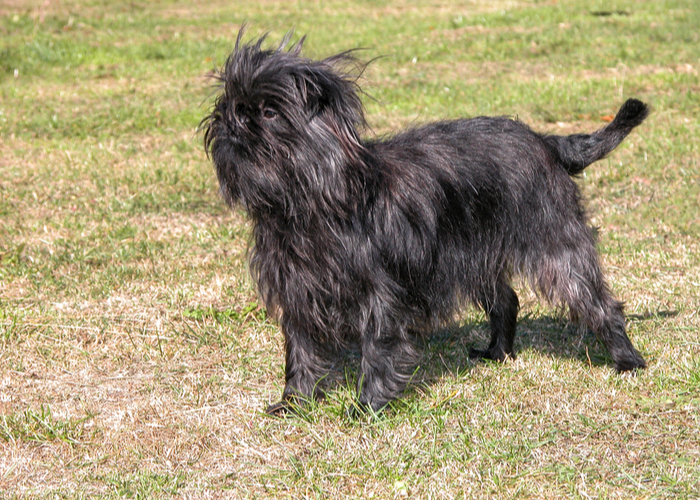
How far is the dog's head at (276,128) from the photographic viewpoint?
344cm

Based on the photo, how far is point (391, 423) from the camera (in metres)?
4.01

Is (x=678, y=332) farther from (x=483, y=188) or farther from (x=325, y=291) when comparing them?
(x=325, y=291)

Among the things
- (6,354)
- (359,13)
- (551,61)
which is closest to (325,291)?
(6,354)

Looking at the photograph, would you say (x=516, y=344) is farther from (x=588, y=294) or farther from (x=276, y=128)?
(x=276, y=128)

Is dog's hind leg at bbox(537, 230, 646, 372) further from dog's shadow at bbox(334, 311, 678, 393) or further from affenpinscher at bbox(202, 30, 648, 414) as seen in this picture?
dog's shadow at bbox(334, 311, 678, 393)

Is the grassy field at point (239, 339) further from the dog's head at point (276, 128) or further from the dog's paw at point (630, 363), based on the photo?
the dog's head at point (276, 128)

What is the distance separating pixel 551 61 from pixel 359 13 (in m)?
5.66

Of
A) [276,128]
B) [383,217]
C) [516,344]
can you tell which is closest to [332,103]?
[276,128]

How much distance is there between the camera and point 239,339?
5.10 meters

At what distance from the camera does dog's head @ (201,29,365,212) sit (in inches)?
135

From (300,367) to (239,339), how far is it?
3.45ft

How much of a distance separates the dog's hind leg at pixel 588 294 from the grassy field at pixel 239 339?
17cm

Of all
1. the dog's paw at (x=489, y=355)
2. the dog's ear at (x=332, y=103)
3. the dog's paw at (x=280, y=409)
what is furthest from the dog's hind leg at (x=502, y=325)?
the dog's ear at (x=332, y=103)

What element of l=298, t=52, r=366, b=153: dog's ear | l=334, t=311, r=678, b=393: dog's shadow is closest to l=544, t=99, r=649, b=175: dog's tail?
l=334, t=311, r=678, b=393: dog's shadow
